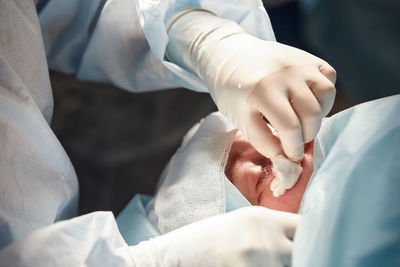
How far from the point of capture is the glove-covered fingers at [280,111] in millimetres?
830

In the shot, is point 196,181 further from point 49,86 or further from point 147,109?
Result: point 147,109

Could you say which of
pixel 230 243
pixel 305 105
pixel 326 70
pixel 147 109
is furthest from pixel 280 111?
pixel 147 109

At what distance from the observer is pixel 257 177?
1114mm

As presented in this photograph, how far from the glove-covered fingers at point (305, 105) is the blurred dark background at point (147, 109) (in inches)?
37.0

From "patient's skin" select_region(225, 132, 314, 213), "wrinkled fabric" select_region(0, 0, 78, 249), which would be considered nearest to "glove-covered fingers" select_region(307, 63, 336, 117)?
"patient's skin" select_region(225, 132, 314, 213)

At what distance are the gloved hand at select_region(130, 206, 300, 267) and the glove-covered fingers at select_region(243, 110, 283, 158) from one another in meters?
0.16

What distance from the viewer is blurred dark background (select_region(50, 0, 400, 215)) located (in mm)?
1643

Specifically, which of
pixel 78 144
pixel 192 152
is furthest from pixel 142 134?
pixel 192 152

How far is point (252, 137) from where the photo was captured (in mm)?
920

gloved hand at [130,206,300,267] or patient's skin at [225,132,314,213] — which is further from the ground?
gloved hand at [130,206,300,267]

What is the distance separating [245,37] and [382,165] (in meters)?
0.48

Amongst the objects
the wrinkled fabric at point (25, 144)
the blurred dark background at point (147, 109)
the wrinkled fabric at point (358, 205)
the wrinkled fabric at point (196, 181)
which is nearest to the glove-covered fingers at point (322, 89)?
the wrinkled fabric at point (358, 205)

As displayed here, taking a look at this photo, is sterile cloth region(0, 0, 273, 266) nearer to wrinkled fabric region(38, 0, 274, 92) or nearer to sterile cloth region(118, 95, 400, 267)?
wrinkled fabric region(38, 0, 274, 92)

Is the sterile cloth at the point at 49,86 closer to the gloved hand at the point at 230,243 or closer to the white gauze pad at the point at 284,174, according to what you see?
the gloved hand at the point at 230,243
